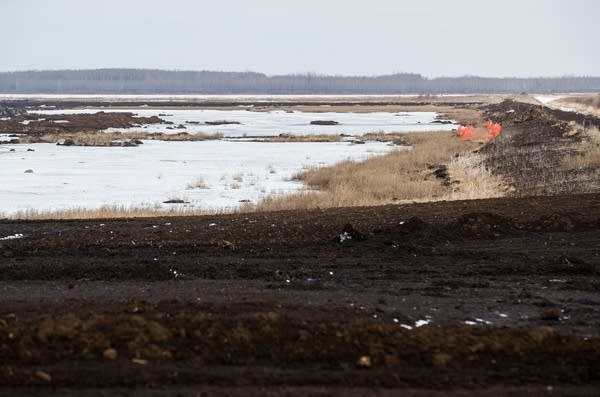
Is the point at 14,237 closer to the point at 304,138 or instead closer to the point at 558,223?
the point at 558,223

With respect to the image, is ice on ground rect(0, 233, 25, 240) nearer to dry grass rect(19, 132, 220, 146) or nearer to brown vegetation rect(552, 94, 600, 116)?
dry grass rect(19, 132, 220, 146)

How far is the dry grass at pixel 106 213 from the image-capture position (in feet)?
62.4

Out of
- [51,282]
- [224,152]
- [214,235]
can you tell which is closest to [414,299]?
[51,282]

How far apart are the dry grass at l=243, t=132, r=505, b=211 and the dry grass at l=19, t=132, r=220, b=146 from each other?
18736 millimetres

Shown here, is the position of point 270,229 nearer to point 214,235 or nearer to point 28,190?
point 214,235

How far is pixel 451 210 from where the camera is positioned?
16922 millimetres

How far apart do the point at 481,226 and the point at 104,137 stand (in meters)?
41.3

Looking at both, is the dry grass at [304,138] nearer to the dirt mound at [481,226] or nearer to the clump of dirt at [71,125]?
the clump of dirt at [71,125]

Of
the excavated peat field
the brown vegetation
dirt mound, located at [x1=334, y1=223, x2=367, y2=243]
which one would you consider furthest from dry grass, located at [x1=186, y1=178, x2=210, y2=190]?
the brown vegetation

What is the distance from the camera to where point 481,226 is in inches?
539

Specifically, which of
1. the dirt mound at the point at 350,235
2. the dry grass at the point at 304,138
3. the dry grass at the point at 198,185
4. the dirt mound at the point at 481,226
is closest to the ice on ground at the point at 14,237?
the dirt mound at the point at 350,235

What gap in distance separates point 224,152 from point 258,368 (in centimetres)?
3607

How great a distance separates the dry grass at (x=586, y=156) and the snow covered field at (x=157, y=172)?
33.2 feet

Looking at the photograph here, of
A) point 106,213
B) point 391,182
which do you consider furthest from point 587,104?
point 106,213
